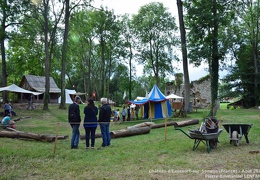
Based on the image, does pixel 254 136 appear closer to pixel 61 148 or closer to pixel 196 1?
pixel 61 148

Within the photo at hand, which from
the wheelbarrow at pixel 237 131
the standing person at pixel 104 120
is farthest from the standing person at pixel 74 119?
the wheelbarrow at pixel 237 131

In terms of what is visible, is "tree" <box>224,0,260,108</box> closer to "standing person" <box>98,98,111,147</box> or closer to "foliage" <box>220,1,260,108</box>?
"foliage" <box>220,1,260,108</box>

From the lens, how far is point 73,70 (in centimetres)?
5194

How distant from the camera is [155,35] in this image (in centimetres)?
3581

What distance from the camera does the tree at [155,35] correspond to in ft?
114

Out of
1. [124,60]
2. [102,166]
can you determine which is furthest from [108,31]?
[102,166]

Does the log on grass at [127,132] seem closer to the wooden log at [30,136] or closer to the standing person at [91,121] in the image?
the wooden log at [30,136]

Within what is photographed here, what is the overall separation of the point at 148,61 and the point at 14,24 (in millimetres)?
21581

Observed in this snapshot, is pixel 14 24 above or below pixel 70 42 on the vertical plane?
below

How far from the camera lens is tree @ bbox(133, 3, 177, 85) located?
114 feet

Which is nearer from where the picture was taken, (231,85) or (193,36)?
(193,36)

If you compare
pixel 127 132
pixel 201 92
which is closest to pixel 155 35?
pixel 201 92

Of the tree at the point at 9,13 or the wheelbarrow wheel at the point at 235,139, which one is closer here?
the wheelbarrow wheel at the point at 235,139

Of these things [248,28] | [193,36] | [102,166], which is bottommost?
[102,166]
